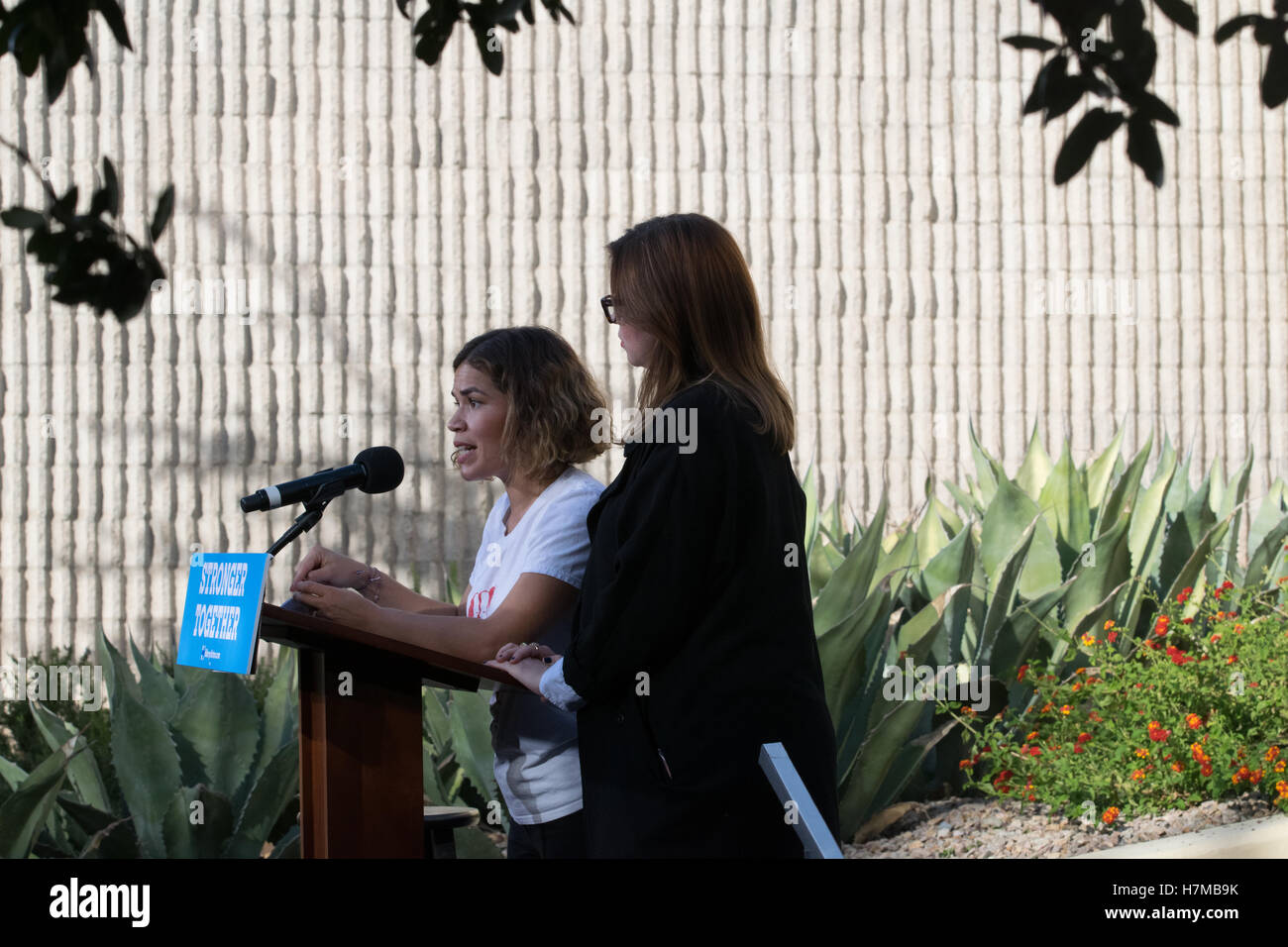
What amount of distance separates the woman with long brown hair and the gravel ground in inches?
63.8

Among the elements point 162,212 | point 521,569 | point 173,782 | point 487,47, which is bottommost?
point 173,782

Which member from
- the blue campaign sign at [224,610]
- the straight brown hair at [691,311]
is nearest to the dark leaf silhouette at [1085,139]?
the straight brown hair at [691,311]

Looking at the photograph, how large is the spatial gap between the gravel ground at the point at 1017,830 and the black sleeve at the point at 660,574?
177 cm

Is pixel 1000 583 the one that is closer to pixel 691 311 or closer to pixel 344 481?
pixel 691 311

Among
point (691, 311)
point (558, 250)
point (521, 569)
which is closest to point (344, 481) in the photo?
point (521, 569)

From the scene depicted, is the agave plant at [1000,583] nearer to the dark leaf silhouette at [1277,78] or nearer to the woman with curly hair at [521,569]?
the woman with curly hair at [521,569]

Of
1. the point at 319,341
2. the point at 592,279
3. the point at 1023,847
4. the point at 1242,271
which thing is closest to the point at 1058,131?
the point at 1242,271

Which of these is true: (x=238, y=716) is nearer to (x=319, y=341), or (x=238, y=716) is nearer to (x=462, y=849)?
(x=462, y=849)

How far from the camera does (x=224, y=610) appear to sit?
5.48 feet

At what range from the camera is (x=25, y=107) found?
5.88 meters

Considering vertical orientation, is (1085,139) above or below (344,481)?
above

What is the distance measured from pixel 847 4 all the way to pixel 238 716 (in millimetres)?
4613

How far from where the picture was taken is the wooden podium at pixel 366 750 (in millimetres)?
1749

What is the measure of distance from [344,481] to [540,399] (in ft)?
1.35
